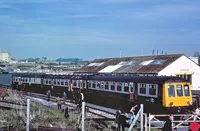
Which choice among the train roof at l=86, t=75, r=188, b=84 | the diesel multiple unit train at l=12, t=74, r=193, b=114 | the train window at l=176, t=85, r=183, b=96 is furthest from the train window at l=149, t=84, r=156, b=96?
the train window at l=176, t=85, r=183, b=96

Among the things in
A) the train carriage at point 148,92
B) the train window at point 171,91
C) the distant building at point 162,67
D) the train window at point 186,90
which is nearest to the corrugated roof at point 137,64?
the distant building at point 162,67

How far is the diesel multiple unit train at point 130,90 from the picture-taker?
84.1 ft

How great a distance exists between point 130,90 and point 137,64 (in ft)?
72.4

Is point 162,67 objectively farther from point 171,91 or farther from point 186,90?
point 171,91

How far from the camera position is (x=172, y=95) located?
25.5m

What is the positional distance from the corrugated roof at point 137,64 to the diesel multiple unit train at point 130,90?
9314mm

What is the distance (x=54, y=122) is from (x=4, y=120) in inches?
114

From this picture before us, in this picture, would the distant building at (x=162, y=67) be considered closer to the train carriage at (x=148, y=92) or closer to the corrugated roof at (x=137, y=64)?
the corrugated roof at (x=137, y=64)

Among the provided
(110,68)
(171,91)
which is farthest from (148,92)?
(110,68)

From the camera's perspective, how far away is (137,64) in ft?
170

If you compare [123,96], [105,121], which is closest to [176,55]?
[123,96]

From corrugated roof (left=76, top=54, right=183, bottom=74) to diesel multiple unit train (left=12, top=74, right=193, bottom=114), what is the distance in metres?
9.31

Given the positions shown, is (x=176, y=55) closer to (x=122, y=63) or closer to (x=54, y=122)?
(x=122, y=63)

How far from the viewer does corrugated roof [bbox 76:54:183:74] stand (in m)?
46.1
